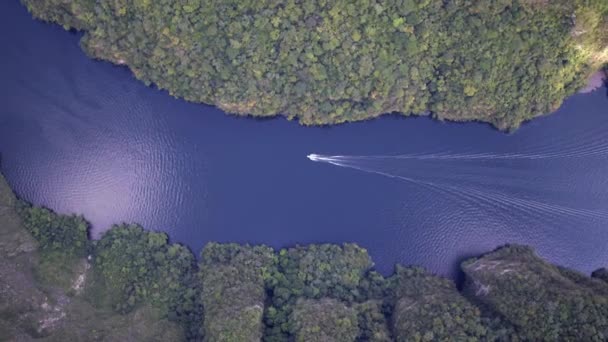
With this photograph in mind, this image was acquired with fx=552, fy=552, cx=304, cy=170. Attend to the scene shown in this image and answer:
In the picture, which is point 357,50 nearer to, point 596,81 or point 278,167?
point 278,167

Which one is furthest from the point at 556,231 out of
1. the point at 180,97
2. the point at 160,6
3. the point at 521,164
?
the point at 160,6

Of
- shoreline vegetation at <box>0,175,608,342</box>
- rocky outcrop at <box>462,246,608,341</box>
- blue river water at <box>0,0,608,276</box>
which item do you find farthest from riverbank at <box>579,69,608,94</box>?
rocky outcrop at <box>462,246,608,341</box>

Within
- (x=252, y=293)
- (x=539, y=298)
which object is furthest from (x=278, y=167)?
(x=539, y=298)

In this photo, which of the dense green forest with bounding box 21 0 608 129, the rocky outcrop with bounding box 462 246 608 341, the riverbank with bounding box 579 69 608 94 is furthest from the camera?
the riverbank with bounding box 579 69 608 94

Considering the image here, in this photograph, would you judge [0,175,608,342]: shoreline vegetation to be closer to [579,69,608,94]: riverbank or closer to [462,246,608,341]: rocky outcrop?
[462,246,608,341]: rocky outcrop

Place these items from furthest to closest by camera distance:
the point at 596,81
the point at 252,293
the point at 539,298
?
the point at 596,81 < the point at 252,293 < the point at 539,298

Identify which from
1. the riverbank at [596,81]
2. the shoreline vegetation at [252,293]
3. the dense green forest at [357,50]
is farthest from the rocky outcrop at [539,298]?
the riverbank at [596,81]

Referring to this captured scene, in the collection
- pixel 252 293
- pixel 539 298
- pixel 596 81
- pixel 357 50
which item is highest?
pixel 357 50
